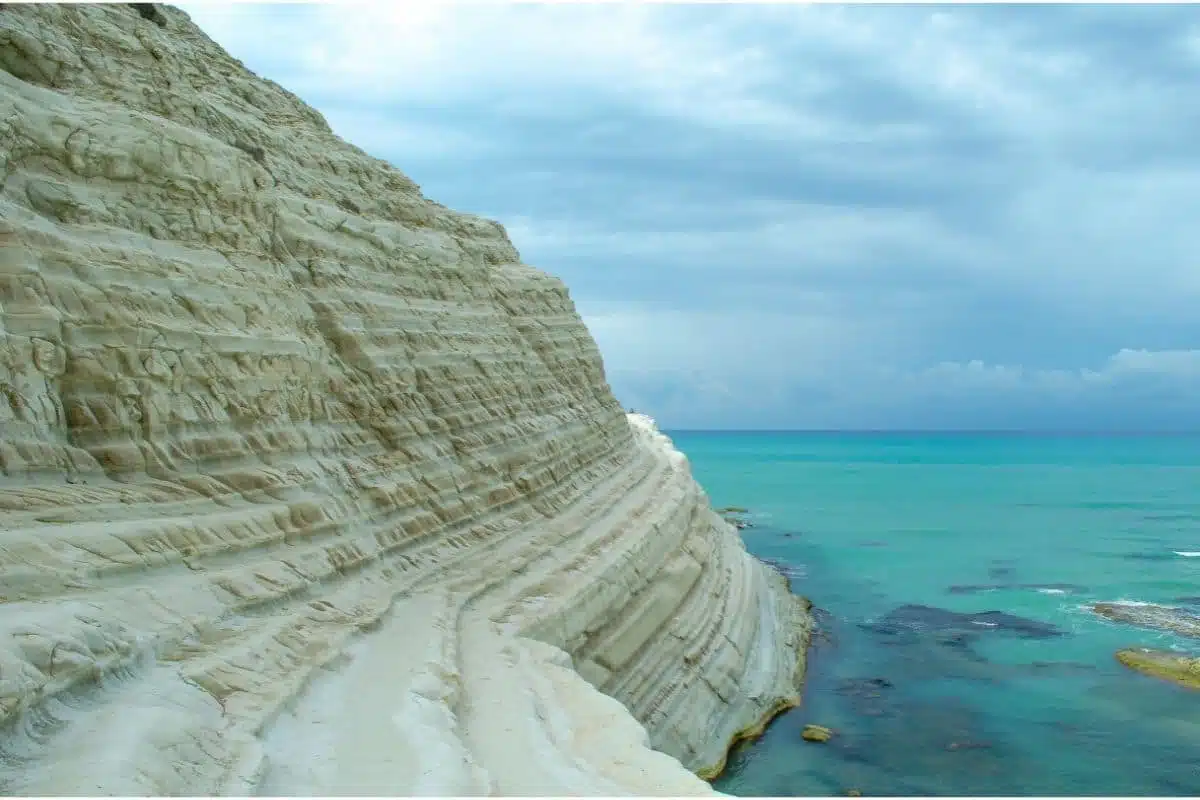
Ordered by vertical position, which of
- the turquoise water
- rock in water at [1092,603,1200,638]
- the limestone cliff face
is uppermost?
the limestone cliff face

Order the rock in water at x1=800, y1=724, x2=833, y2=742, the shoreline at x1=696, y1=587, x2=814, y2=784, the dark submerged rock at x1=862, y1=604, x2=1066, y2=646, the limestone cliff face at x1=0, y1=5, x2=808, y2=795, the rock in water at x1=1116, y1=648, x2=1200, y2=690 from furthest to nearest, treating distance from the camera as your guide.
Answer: the dark submerged rock at x1=862, y1=604, x2=1066, y2=646 → the rock in water at x1=1116, y1=648, x2=1200, y2=690 → the rock in water at x1=800, y1=724, x2=833, y2=742 → the shoreline at x1=696, y1=587, x2=814, y2=784 → the limestone cliff face at x1=0, y1=5, x2=808, y2=795

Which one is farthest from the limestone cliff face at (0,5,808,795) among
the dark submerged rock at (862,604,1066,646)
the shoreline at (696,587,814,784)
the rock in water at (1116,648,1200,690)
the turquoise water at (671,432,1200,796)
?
the rock in water at (1116,648,1200,690)

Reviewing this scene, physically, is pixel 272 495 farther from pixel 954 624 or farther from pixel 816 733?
pixel 954 624

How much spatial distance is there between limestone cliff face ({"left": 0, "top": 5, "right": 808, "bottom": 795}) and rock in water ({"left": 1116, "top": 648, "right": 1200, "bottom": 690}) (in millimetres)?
11925

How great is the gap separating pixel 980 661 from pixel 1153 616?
378 inches

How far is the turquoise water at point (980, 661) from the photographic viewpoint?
17250 millimetres

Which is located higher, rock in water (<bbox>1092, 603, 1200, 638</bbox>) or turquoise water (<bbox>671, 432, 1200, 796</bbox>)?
rock in water (<bbox>1092, 603, 1200, 638</bbox>)

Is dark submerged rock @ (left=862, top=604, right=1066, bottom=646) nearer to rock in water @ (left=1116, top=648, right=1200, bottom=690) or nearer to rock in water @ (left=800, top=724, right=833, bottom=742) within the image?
rock in water @ (left=1116, top=648, right=1200, bottom=690)

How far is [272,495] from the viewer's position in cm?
1087

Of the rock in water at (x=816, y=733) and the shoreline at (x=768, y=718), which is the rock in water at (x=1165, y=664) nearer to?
the shoreline at (x=768, y=718)

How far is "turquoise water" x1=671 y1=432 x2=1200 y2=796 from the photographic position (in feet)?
56.6

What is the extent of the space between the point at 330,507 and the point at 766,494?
2761 inches

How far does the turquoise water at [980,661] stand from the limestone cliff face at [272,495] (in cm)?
292

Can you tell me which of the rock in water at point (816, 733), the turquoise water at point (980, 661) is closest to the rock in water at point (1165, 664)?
the turquoise water at point (980, 661)
